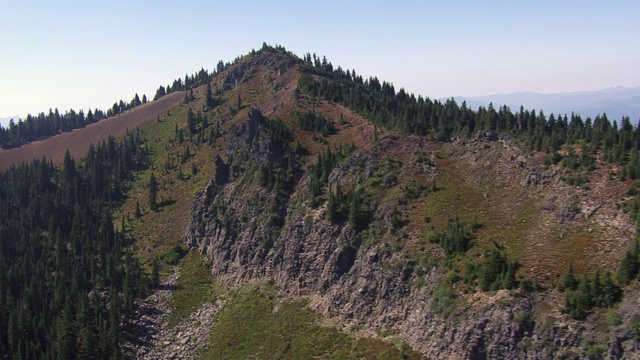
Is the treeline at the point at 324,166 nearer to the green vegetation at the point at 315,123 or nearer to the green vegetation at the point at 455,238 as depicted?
the green vegetation at the point at 315,123

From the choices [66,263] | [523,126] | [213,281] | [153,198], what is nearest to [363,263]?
[213,281]

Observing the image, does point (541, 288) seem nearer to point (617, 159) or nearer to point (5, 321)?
point (617, 159)

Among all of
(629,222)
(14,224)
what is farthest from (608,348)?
(14,224)

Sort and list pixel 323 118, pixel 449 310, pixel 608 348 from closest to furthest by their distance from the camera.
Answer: pixel 608 348, pixel 449 310, pixel 323 118


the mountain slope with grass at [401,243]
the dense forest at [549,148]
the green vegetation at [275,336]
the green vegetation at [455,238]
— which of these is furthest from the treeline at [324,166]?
the green vegetation at [455,238]

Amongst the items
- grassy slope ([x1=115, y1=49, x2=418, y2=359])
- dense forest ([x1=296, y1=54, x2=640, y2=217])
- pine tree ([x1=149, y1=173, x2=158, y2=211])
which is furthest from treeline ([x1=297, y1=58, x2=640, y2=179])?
pine tree ([x1=149, y1=173, x2=158, y2=211])

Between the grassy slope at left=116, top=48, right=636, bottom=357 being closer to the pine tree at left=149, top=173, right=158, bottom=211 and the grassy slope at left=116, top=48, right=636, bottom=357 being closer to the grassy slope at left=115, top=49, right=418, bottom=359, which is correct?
the grassy slope at left=115, top=49, right=418, bottom=359

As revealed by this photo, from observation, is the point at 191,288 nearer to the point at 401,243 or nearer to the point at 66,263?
the point at 66,263
